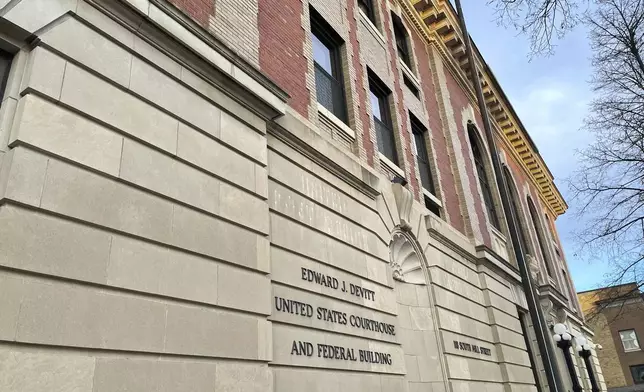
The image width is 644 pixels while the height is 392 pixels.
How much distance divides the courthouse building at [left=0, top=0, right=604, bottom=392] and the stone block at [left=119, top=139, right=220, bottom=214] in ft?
0.07

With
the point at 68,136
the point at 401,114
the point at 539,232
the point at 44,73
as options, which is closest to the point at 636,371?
the point at 539,232

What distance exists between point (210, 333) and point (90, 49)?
10.1ft

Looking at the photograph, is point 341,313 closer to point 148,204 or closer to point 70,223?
point 148,204

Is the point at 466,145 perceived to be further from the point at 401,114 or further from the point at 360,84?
the point at 360,84

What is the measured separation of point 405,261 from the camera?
10.9 meters

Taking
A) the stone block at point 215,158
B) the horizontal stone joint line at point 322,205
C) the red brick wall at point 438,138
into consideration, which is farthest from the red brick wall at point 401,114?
the stone block at point 215,158

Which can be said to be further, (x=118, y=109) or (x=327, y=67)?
(x=327, y=67)

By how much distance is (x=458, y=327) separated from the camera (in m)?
11.7

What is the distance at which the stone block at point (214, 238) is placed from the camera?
494 cm

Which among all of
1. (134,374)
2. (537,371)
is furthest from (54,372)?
(537,371)

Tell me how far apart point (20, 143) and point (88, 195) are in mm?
663

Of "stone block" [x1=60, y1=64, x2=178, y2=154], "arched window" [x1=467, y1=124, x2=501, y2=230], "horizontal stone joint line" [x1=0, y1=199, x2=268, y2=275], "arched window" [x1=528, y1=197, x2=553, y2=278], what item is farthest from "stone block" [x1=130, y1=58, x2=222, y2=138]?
"arched window" [x1=528, y1=197, x2=553, y2=278]

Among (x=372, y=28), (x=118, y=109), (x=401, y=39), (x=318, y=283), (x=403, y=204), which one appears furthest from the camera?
(x=401, y=39)

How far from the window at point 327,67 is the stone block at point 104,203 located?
19.3ft
